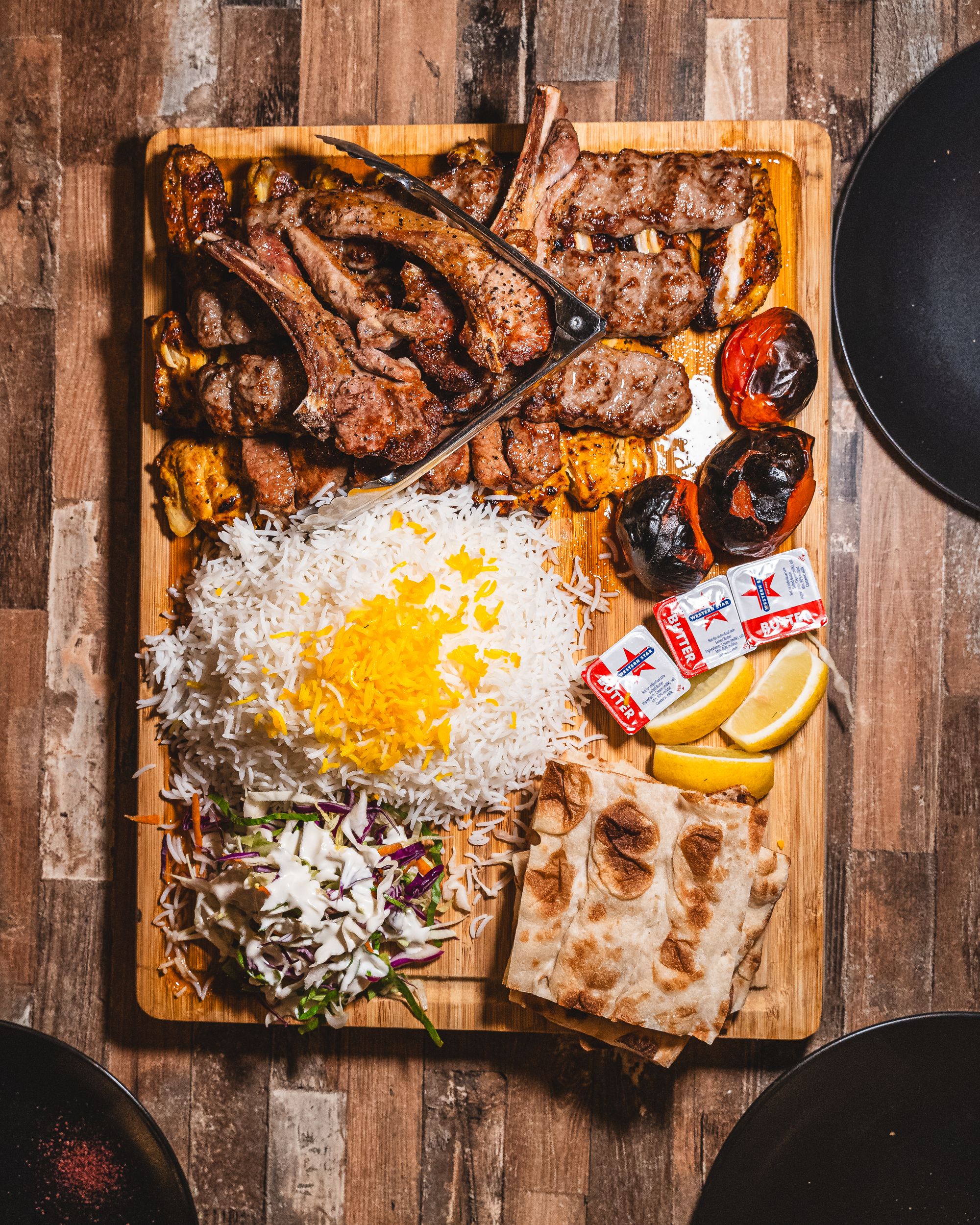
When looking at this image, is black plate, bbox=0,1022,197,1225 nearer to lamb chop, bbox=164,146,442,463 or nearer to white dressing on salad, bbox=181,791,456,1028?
white dressing on salad, bbox=181,791,456,1028

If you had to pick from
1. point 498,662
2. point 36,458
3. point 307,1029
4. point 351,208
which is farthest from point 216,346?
point 307,1029

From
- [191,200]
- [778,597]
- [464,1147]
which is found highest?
[191,200]

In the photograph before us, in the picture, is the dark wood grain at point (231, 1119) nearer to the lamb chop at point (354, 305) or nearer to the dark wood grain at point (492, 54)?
the lamb chop at point (354, 305)

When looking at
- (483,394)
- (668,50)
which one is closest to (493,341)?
(483,394)

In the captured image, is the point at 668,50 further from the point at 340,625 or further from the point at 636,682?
the point at 340,625

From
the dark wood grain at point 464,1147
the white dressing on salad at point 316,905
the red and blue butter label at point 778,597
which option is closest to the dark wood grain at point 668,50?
the red and blue butter label at point 778,597

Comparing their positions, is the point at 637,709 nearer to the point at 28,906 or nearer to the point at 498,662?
the point at 498,662
